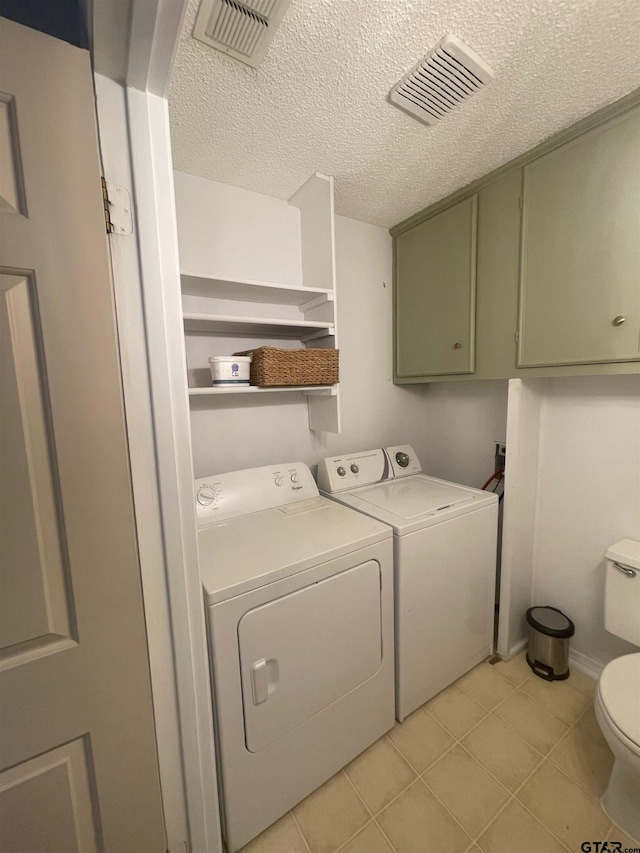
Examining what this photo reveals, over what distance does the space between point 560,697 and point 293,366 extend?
79.1 inches

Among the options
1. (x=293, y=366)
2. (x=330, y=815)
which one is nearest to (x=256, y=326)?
(x=293, y=366)

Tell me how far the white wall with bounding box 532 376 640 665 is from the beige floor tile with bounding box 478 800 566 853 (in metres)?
0.89

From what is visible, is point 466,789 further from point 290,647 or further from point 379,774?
point 290,647

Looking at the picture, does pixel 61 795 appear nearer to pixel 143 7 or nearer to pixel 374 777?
pixel 374 777

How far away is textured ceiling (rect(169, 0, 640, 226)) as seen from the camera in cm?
91

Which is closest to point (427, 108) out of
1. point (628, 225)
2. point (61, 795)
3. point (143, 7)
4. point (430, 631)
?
point (628, 225)

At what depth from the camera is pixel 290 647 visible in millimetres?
1128

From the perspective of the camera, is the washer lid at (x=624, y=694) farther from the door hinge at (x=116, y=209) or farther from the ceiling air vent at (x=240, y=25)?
the ceiling air vent at (x=240, y=25)

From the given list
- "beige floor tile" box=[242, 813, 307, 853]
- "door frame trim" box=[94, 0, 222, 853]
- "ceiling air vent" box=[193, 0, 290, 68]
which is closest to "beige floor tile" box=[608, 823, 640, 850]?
"beige floor tile" box=[242, 813, 307, 853]

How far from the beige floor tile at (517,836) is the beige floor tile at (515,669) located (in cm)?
62

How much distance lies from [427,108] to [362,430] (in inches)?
61.0

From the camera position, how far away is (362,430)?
2.23m

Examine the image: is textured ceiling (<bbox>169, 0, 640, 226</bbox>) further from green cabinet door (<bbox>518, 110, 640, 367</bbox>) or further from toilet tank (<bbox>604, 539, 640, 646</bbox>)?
toilet tank (<bbox>604, 539, 640, 646</bbox>)

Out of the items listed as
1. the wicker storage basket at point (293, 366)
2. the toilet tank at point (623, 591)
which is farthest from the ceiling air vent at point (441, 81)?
the toilet tank at point (623, 591)
